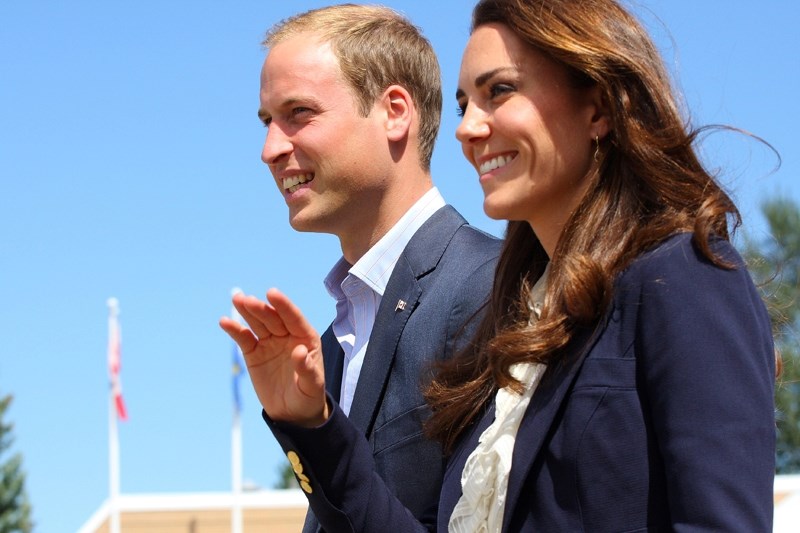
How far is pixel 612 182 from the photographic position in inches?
114

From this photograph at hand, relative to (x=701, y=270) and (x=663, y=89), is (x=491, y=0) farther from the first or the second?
(x=701, y=270)

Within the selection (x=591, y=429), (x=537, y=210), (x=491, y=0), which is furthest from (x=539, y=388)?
(x=491, y=0)

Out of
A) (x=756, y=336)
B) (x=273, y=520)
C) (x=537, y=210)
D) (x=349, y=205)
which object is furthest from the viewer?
(x=273, y=520)

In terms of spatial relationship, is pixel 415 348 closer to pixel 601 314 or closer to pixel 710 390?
pixel 601 314

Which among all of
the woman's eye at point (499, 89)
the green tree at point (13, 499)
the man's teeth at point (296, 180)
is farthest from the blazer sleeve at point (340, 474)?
the green tree at point (13, 499)

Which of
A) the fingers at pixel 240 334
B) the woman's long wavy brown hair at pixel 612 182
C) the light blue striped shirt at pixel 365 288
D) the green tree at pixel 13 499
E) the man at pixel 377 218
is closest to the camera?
the woman's long wavy brown hair at pixel 612 182

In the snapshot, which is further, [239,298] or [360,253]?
[360,253]

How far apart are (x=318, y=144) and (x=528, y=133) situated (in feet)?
4.43

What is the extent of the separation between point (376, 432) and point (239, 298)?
2.85 feet

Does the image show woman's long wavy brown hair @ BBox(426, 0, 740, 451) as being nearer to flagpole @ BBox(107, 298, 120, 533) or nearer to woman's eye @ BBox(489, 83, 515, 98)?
woman's eye @ BBox(489, 83, 515, 98)

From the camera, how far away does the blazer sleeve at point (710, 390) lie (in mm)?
2453

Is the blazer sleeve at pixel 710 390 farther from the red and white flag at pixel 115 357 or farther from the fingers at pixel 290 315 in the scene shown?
the red and white flag at pixel 115 357

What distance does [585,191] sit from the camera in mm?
2953

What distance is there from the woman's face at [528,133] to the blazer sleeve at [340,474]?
74 centimetres
